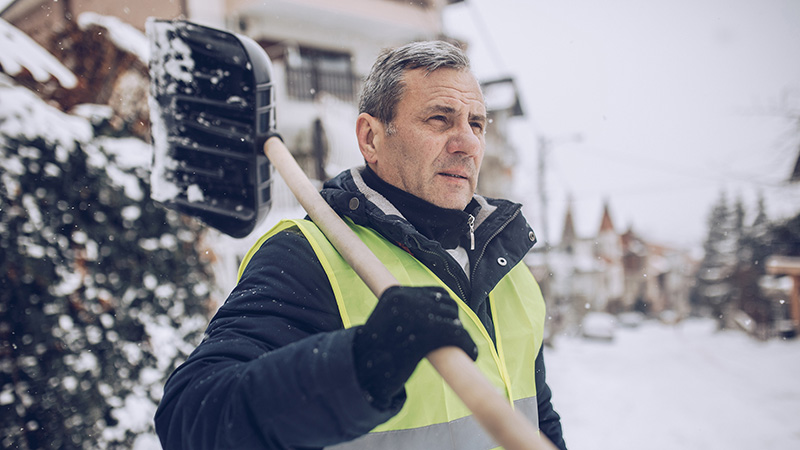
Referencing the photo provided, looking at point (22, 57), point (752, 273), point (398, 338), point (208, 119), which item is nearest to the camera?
point (398, 338)

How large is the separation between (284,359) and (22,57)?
9.49ft

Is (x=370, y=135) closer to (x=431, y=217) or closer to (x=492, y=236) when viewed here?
(x=431, y=217)

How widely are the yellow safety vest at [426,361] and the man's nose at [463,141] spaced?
1.21 feet

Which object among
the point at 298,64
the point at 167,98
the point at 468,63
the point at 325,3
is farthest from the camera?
the point at 298,64

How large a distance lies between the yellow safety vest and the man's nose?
1.21ft

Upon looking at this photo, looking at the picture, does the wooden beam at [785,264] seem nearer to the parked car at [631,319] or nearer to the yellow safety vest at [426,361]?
the yellow safety vest at [426,361]

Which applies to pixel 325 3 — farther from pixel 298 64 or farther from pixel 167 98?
pixel 167 98

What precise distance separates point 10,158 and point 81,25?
4.17 ft

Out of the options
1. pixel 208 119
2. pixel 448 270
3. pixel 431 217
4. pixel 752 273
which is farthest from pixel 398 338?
pixel 752 273

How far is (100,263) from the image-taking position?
298cm

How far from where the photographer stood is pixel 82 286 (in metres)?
2.90

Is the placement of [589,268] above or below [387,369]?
below

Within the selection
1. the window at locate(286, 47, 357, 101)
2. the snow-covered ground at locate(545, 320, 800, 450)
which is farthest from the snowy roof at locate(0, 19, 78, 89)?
the window at locate(286, 47, 357, 101)

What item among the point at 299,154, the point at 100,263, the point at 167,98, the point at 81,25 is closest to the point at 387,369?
the point at 167,98
